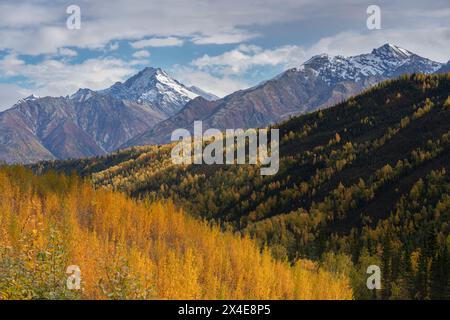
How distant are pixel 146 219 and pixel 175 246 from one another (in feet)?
85.3

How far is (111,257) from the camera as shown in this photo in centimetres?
7000

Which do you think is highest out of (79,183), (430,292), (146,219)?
(79,183)

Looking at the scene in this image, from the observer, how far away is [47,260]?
113 ft

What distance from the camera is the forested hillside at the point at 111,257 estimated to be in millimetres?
33719

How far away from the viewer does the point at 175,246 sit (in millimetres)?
96688

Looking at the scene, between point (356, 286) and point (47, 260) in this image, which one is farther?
point (356, 286)

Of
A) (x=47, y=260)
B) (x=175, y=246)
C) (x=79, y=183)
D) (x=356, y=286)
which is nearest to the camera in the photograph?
(x=47, y=260)

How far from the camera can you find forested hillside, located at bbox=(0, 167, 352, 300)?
3372 cm

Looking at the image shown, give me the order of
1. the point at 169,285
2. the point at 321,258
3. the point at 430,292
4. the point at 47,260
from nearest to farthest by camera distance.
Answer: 1. the point at 47,260
2. the point at 169,285
3. the point at 430,292
4. the point at 321,258

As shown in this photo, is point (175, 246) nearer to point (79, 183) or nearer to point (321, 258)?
point (79, 183)

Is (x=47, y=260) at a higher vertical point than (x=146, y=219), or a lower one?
lower
